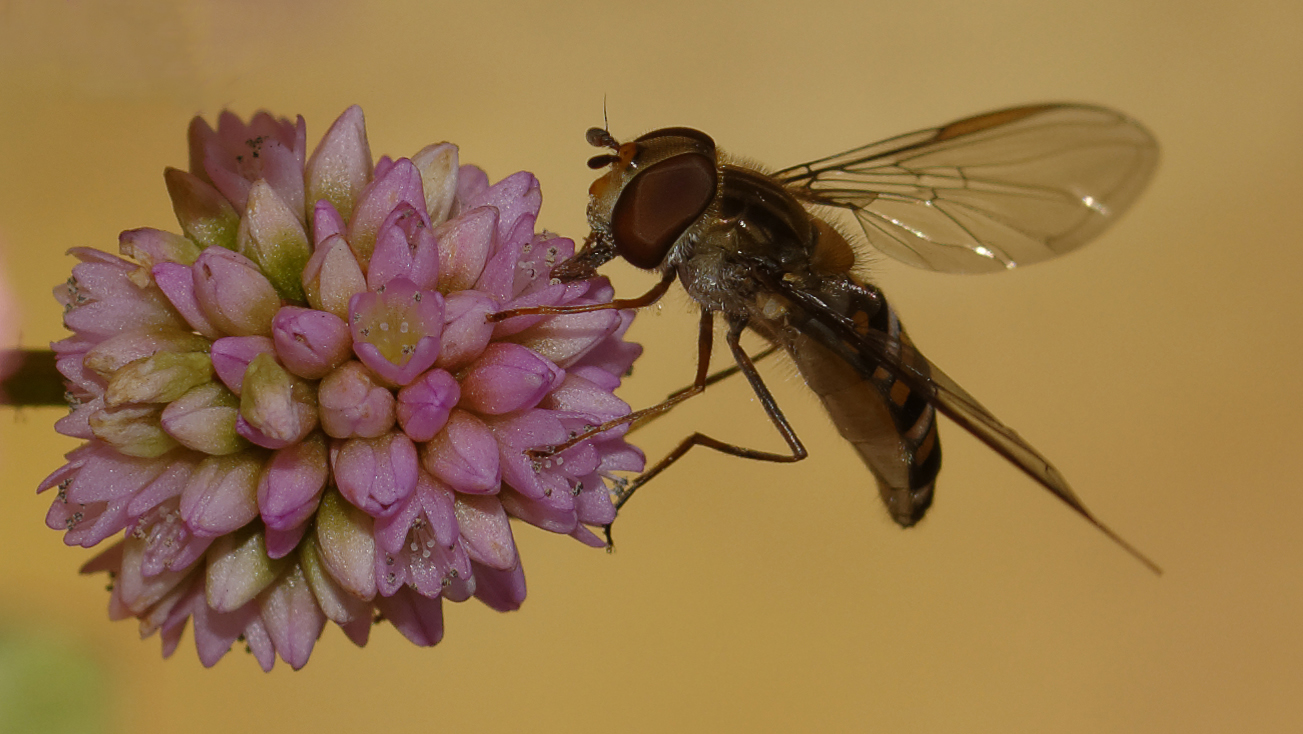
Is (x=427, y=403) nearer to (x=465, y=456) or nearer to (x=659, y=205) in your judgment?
(x=465, y=456)

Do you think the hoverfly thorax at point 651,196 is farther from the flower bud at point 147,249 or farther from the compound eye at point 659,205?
the flower bud at point 147,249

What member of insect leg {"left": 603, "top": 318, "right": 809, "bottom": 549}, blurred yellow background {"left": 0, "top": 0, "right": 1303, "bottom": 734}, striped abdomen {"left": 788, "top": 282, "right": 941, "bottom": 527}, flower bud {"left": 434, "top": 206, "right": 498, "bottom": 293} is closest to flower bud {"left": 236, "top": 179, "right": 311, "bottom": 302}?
flower bud {"left": 434, "top": 206, "right": 498, "bottom": 293}

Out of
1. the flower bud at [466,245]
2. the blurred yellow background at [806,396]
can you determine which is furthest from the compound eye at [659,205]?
the blurred yellow background at [806,396]

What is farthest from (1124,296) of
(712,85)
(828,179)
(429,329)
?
(429,329)

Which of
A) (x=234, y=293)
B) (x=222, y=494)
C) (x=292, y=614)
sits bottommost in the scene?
(x=292, y=614)

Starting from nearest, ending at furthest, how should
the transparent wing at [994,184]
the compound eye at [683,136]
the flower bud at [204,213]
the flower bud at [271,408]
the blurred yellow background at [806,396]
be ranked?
the flower bud at [271,408]
the flower bud at [204,213]
the compound eye at [683,136]
the transparent wing at [994,184]
the blurred yellow background at [806,396]

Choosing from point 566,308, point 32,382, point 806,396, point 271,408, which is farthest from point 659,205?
point 806,396

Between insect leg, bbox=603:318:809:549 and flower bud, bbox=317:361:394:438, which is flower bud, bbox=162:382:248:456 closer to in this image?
flower bud, bbox=317:361:394:438
